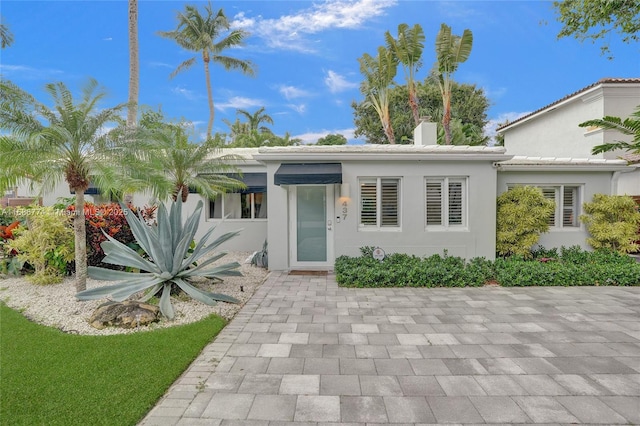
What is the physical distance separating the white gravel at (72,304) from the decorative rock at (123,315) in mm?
120

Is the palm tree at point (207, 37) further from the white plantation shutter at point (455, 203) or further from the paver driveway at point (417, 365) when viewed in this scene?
the paver driveway at point (417, 365)

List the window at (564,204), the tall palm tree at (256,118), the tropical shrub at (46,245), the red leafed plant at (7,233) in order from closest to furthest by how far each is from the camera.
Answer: the tropical shrub at (46,245) < the red leafed plant at (7,233) < the window at (564,204) < the tall palm tree at (256,118)

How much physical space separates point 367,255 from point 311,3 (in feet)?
56.6

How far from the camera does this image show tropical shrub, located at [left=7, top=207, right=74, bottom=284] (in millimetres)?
9438

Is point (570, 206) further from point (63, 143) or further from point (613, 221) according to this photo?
point (63, 143)

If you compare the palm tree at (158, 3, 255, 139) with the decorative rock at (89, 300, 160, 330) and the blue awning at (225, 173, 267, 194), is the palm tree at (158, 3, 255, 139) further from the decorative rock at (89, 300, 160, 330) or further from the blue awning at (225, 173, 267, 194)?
the decorative rock at (89, 300, 160, 330)

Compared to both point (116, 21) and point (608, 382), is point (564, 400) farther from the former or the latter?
point (116, 21)

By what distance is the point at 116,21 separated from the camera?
1725 centimetres

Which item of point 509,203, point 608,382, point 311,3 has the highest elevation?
point 311,3

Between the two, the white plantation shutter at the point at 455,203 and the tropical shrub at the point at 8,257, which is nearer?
the tropical shrub at the point at 8,257

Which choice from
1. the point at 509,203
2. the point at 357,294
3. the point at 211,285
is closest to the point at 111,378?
the point at 211,285

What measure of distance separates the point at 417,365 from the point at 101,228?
10.2 m

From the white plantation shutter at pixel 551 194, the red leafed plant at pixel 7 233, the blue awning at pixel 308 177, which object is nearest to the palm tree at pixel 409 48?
the white plantation shutter at pixel 551 194

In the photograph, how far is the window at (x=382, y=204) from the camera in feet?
38.6
